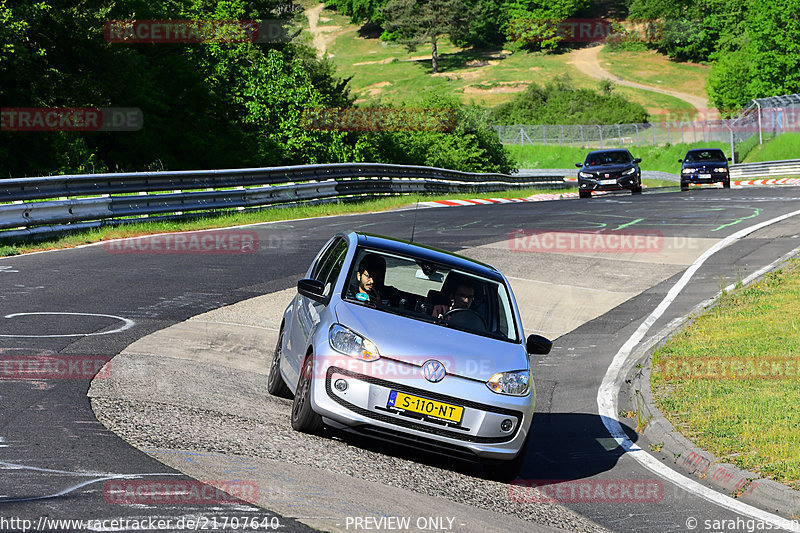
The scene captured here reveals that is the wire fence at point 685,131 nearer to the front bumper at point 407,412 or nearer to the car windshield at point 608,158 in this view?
the car windshield at point 608,158

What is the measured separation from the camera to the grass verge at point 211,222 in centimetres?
1769

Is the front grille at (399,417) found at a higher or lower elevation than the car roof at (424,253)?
lower

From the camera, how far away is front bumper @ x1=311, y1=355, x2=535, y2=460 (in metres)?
7.05

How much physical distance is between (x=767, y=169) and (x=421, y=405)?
169 ft

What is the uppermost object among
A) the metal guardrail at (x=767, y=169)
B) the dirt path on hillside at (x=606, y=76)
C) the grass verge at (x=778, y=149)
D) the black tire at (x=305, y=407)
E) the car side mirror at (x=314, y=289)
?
the dirt path on hillside at (x=606, y=76)

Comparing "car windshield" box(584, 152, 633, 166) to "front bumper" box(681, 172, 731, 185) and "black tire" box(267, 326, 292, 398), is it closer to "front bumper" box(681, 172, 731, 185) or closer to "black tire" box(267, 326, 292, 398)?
"front bumper" box(681, 172, 731, 185)

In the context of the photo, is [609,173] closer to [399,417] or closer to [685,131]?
[399,417]

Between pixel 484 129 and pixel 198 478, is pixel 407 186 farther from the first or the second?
pixel 198 478

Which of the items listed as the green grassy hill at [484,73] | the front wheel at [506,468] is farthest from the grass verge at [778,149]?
the front wheel at [506,468]

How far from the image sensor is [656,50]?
459ft

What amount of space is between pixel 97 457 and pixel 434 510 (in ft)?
7.02

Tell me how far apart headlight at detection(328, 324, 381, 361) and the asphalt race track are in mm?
782

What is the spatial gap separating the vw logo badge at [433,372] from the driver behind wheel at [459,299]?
3.81ft

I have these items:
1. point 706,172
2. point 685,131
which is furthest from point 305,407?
point 685,131
